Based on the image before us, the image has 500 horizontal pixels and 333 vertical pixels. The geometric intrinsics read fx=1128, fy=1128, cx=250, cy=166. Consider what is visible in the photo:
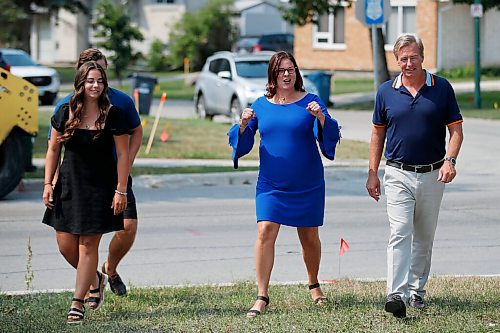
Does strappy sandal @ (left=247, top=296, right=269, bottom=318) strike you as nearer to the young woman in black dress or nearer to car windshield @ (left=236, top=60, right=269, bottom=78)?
the young woman in black dress

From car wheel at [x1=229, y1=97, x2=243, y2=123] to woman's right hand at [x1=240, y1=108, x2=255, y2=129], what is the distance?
17.5 meters

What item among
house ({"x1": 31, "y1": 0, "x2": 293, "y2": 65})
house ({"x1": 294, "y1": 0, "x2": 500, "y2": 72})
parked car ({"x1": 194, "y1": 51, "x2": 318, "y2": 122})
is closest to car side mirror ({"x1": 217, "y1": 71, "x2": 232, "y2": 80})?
parked car ({"x1": 194, "y1": 51, "x2": 318, "y2": 122})

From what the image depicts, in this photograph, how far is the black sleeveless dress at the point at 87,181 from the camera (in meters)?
7.50

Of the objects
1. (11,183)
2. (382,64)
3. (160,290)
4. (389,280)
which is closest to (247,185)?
(11,183)

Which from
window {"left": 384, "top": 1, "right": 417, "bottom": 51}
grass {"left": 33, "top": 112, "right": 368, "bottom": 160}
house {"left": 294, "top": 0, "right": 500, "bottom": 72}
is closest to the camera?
grass {"left": 33, "top": 112, "right": 368, "bottom": 160}

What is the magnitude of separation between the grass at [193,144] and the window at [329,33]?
21535mm

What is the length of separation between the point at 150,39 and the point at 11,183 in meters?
47.7

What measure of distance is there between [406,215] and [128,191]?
6.39 feet

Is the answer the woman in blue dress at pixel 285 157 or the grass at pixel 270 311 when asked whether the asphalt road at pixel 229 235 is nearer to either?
the grass at pixel 270 311

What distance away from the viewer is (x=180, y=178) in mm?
16500

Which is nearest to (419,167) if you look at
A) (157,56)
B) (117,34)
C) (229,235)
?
(229,235)

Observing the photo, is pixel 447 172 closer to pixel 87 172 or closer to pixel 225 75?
pixel 87 172

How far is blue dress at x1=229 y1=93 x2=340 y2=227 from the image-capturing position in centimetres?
778

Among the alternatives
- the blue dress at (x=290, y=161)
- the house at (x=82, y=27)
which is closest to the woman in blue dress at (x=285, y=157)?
the blue dress at (x=290, y=161)
